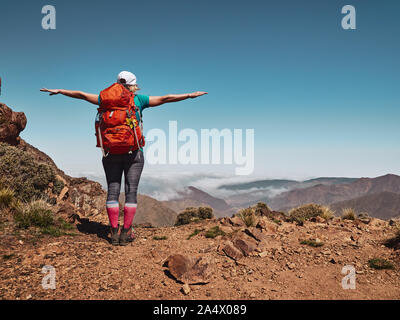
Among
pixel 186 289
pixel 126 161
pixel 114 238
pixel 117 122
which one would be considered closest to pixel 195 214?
pixel 114 238

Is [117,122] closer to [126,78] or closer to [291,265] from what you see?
[126,78]

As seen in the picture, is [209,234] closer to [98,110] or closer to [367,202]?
[98,110]

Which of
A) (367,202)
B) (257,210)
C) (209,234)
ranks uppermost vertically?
(209,234)

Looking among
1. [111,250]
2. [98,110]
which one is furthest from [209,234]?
Result: [98,110]

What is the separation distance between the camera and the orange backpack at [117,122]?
4953mm

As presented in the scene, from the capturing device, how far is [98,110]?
5.14 m

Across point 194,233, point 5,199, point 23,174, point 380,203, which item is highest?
point 23,174

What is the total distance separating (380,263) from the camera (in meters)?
4.45

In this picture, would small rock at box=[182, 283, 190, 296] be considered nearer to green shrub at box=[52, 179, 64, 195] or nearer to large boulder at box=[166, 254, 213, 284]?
large boulder at box=[166, 254, 213, 284]

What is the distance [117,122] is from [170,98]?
1199 millimetres

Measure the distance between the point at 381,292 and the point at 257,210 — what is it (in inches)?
278

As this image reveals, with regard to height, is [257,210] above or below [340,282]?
below

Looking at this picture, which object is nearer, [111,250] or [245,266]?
[245,266]

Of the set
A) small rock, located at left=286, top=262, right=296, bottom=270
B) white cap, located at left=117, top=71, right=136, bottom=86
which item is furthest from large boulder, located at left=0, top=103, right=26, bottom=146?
small rock, located at left=286, top=262, right=296, bottom=270
